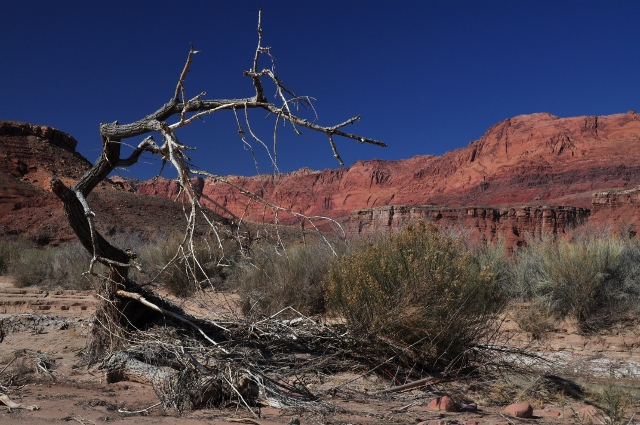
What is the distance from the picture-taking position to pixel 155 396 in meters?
4.22

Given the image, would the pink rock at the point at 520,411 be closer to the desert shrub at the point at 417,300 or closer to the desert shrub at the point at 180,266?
the desert shrub at the point at 417,300

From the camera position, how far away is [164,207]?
1591 inches

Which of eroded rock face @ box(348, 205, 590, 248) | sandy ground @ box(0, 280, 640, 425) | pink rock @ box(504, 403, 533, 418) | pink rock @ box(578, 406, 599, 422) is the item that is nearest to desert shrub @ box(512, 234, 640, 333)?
sandy ground @ box(0, 280, 640, 425)

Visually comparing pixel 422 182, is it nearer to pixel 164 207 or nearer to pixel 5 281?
pixel 164 207

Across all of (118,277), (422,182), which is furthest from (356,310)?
(422,182)

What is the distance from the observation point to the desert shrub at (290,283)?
28.8 ft

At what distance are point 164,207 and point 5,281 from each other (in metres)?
24.7

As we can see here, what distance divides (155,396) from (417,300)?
8.83ft

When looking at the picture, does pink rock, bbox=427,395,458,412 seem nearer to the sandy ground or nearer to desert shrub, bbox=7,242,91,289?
the sandy ground

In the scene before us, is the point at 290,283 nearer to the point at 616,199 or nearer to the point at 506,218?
the point at 506,218

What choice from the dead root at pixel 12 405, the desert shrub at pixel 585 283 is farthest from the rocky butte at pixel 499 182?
the dead root at pixel 12 405

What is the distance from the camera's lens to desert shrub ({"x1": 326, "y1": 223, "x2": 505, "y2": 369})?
5.12 meters

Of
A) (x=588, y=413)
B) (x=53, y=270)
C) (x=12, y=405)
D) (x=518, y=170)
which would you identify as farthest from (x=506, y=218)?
(x=12, y=405)

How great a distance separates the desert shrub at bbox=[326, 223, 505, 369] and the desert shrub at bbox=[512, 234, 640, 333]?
387cm
